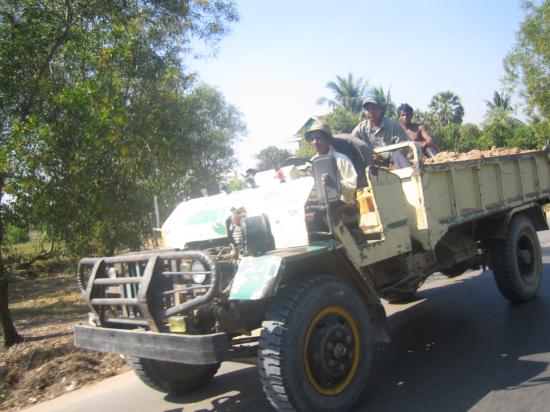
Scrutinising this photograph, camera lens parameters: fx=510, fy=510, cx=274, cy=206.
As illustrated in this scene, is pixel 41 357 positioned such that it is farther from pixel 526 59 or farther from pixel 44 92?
pixel 526 59

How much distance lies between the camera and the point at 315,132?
4.75m

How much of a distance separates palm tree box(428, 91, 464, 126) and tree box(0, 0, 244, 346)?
160ft

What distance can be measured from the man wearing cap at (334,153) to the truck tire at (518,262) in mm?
2629

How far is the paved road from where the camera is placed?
3.73 meters

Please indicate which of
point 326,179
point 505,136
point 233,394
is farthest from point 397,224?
point 505,136

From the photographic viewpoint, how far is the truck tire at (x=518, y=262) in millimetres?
5949

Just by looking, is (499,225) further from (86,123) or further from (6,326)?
(6,326)

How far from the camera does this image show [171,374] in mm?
4340

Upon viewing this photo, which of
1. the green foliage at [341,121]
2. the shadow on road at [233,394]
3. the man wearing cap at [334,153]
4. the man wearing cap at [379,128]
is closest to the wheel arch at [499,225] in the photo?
the man wearing cap at [379,128]

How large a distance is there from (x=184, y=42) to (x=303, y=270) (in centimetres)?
708

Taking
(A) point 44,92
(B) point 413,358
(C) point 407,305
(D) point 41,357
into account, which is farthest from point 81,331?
(C) point 407,305

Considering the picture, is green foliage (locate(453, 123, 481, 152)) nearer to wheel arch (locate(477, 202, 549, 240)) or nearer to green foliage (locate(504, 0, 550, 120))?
green foliage (locate(504, 0, 550, 120))

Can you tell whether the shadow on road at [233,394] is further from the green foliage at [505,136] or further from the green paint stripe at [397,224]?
the green foliage at [505,136]

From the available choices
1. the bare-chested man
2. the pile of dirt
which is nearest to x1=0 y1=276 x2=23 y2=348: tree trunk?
the pile of dirt
